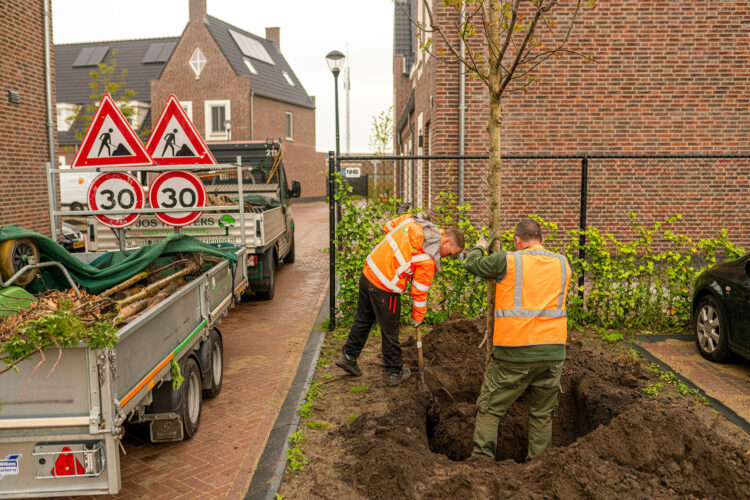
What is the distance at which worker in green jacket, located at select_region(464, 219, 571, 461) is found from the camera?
3.96 m

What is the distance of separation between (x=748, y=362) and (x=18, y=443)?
22.3 feet

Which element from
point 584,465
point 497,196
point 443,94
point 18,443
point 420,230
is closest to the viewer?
point 18,443

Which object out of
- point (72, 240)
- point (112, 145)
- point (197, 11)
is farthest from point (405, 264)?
point (197, 11)

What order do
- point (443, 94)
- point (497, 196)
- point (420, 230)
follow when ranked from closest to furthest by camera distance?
point (497, 196)
point (420, 230)
point (443, 94)

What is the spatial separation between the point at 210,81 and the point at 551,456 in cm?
3663

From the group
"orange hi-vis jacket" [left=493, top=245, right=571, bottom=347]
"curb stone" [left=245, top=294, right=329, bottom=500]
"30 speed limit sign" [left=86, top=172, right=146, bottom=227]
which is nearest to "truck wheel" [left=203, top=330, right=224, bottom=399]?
"curb stone" [left=245, top=294, right=329, bottom=500]

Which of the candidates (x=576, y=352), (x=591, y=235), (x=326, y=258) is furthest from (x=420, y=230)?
(x=326, y=258)

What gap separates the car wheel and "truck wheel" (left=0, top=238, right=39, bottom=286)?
6536 millimetres

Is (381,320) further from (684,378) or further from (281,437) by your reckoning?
(684,378)

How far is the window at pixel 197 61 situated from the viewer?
36.4 meters

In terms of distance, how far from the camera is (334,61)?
17094mm

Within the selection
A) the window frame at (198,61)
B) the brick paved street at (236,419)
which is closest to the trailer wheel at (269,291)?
the brick paved street at (236,419)

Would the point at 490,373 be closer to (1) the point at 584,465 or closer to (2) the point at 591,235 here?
(1) the point at 584,465

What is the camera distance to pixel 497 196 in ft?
15.6
